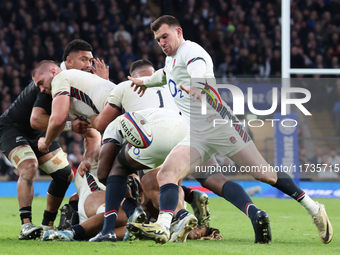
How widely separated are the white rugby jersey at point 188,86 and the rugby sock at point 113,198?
740mm

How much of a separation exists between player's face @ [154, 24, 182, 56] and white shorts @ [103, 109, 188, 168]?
0.53 metres

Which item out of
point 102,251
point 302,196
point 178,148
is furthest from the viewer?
point 302,196

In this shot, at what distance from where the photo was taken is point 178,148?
3.92m

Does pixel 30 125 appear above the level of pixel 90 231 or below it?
above

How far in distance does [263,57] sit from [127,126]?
10671mm

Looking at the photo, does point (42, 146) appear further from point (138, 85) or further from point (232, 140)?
point (232, 140)

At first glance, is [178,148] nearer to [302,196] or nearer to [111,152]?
[111,152]

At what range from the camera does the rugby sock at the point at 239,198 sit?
13.1ft

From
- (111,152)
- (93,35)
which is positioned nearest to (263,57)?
(93,35)

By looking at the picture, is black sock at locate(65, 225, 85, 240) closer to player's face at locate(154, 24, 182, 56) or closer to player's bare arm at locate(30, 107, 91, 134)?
player's bare arm at locate(30, 107, 91, 134)

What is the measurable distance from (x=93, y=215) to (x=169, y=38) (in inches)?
65.7

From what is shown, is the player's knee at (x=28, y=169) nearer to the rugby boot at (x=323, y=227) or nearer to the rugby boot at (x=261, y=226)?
the rugby boot at (x=261, y=226)

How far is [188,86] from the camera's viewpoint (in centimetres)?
400

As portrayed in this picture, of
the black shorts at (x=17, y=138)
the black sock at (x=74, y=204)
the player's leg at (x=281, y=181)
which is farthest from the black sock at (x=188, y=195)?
the black shorts at (x=17, y=138)
